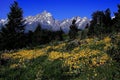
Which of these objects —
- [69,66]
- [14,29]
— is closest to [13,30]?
[14,29]

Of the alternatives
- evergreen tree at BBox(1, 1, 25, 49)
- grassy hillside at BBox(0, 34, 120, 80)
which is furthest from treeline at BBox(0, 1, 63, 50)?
grassy hillside at BBox(0, 34, 120, 80)

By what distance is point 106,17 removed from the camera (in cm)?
10694

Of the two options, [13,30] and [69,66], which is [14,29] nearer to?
[13,30]

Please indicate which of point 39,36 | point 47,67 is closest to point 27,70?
point 47,67

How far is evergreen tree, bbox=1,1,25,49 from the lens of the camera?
75438 millimetres

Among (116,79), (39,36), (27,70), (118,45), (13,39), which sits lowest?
(116,79)

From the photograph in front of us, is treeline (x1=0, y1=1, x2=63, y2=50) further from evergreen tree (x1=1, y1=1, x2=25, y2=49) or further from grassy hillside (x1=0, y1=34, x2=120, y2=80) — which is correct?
grassy hillside (x1=0, y1=34, x2=120, y2=80)

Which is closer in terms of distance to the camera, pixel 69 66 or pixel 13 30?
pixel 69 66

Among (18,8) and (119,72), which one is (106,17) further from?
(119,72)

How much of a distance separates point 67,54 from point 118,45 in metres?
3.66

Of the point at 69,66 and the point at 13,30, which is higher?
the point at 13,30

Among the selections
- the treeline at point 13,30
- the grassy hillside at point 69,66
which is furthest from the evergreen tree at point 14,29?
the grassy hillside at point 69,66

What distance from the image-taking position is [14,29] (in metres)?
78.6

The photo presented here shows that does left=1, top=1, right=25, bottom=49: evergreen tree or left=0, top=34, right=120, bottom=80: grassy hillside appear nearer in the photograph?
left=0, top=34, right=120, bottom=80: grassy hillside
